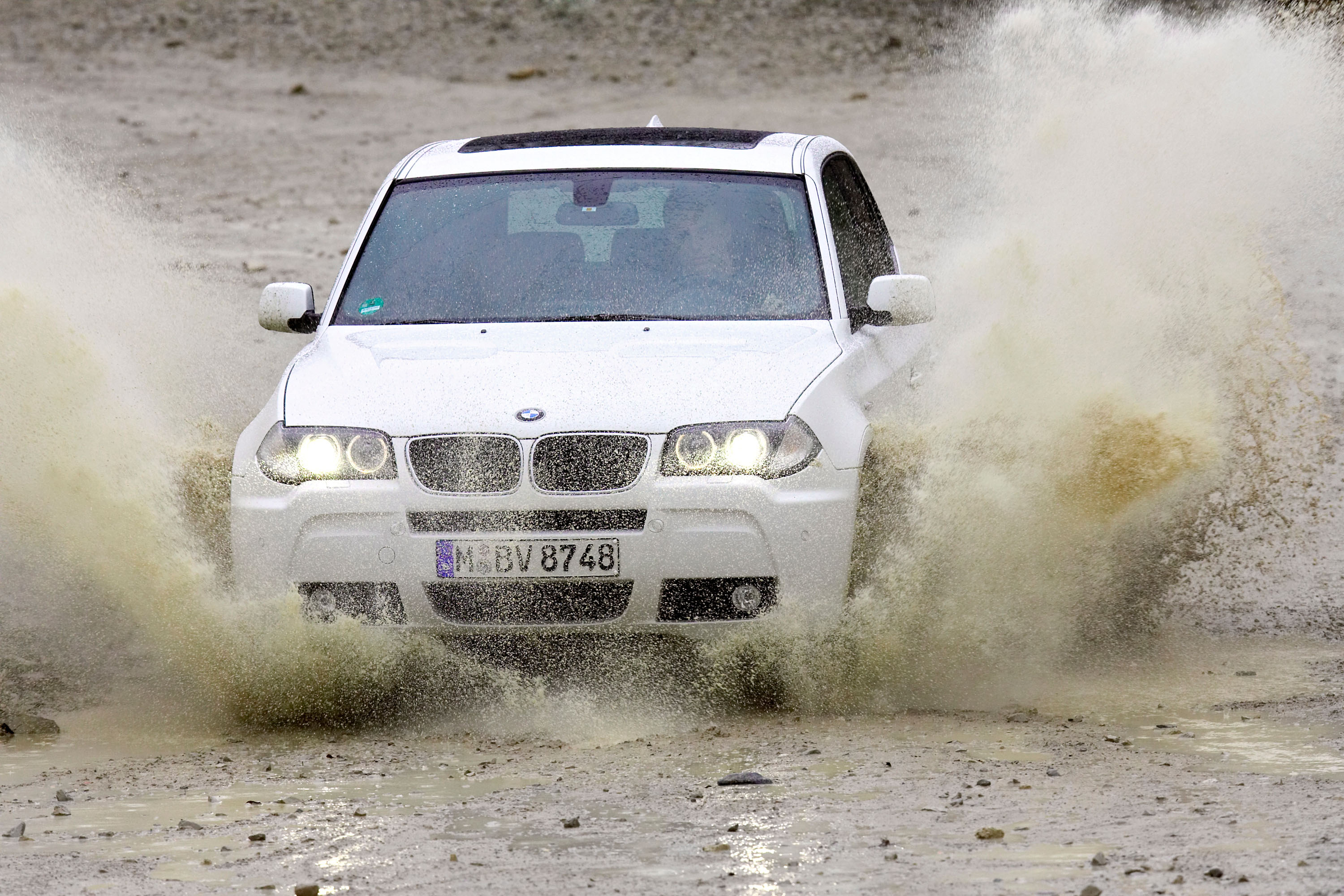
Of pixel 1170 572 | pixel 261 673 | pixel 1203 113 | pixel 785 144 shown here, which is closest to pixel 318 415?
pixel 261 673

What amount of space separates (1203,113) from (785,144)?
12.4 ft

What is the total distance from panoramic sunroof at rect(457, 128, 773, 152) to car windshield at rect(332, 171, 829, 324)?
280mm

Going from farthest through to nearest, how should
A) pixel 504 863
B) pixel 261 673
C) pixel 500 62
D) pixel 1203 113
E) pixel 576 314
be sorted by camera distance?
pixel 500 62, pixel 1203 113, pixel 576 314, pixel 261 673, pixel 504 863

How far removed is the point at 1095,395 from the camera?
22.2ft

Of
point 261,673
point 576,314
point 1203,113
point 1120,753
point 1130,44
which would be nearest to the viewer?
point 1120,753

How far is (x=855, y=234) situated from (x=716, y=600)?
236 cm

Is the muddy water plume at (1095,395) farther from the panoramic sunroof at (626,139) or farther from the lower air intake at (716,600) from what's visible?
the panoramic sunroof at (626,139)

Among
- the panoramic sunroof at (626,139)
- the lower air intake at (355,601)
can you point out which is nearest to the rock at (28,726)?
the lower air intake at (355,601)

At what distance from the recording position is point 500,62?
87.9 ft

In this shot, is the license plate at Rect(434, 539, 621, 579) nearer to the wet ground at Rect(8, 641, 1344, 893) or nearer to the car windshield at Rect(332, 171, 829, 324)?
the wet ground at Rect(8, 641, 1344, 893)

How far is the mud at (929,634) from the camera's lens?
4.37 metres

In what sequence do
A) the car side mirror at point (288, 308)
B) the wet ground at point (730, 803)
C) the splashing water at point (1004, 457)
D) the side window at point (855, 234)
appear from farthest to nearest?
the side window at point (855, 234)
the car side mirror at point (288, 308)
the splashing water at point (1004, 457)
the wet ground at point (730, 803)

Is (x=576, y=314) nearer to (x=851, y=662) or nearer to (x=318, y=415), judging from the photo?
(x=318, y=415)

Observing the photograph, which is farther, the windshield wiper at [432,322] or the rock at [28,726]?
the windshield wiper at [432,322]
